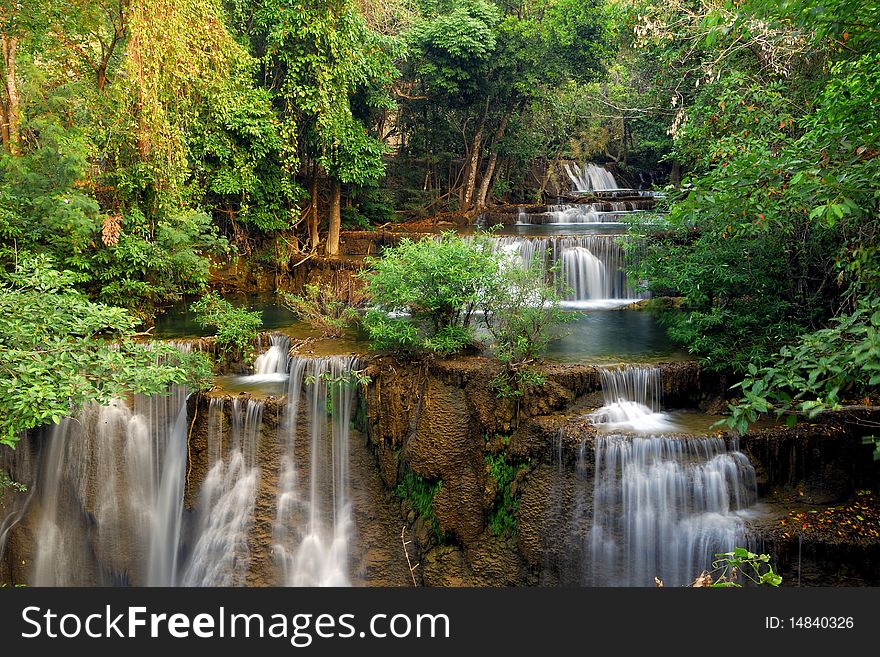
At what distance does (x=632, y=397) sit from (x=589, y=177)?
17865mm

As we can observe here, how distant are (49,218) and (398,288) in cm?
570

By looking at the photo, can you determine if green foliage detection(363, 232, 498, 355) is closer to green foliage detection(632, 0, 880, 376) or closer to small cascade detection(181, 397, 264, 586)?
small cascade detection(181, 397, 264, 586)

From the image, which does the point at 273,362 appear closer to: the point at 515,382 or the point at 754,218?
the point at 515,382

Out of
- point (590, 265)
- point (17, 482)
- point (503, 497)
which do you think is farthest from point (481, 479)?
point (590, 265)

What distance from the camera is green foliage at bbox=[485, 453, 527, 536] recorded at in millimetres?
8320

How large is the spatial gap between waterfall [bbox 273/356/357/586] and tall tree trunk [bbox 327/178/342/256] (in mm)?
7527

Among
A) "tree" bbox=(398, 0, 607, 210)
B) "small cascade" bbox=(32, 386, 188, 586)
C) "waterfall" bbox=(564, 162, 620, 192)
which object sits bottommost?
"small cascade" bbox=(32, 386, 188, 586)

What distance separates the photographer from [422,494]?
8891 millimetres

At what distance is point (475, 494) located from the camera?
8.59m

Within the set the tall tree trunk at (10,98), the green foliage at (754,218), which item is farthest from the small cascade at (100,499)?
the green foliage at (754,218)

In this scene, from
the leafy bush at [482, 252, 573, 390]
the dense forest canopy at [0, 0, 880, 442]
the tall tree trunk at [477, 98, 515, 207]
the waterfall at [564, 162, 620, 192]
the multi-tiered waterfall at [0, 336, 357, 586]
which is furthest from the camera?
the waterfall at [564, 162, 620, 192]

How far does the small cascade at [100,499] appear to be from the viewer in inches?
375

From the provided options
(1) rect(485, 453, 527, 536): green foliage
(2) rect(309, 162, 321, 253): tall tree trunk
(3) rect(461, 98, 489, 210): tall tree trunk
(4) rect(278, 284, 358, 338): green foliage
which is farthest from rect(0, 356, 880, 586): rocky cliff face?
(3) rect(461, 98, 489, 210): tall tree trunk

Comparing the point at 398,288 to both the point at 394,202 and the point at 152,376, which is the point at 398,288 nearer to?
the point at 152,376
